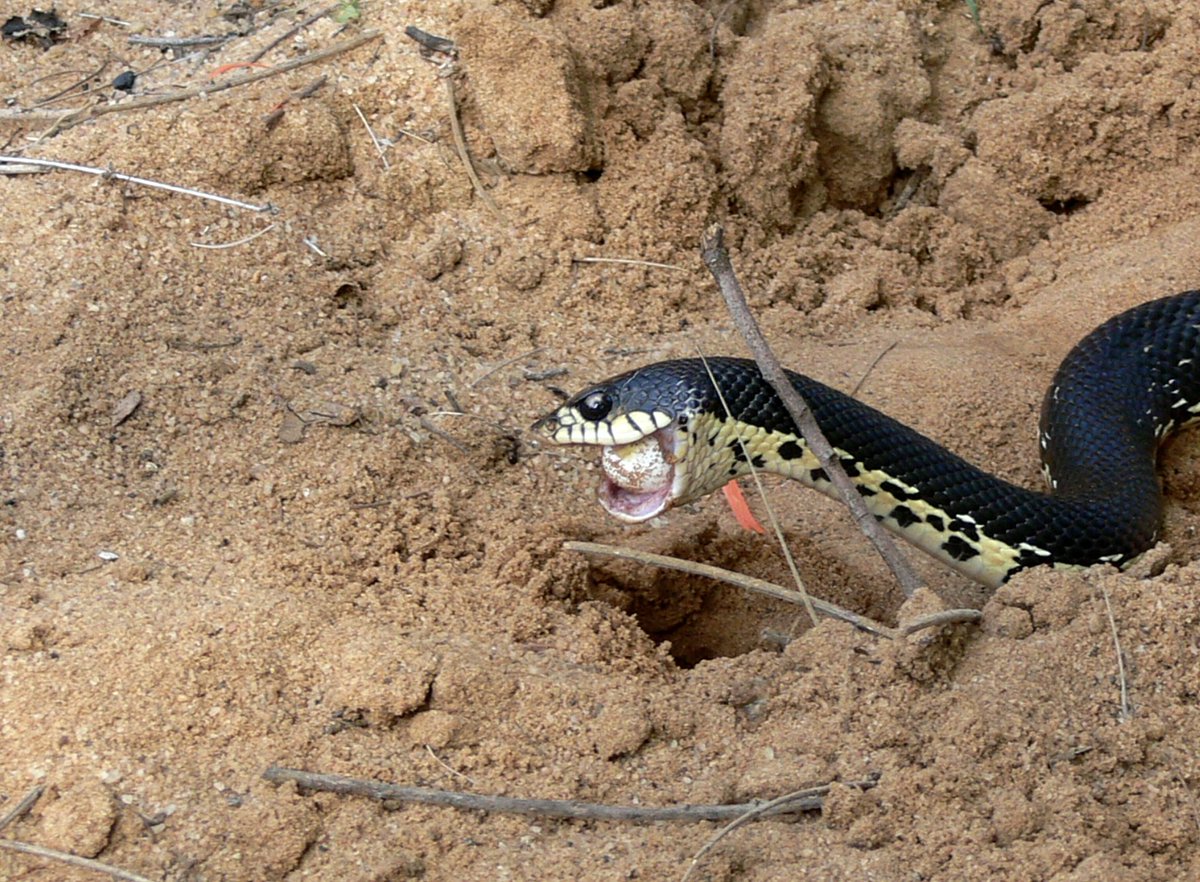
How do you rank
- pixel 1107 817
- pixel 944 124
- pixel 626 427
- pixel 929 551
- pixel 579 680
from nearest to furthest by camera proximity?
pixel 1107 817, pixel 579 680, pixel 626 427, pixel 929 551, pixel 944 124

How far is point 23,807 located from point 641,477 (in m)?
2.24

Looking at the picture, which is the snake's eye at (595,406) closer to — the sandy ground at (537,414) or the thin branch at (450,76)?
the sandy ground at (537,414)

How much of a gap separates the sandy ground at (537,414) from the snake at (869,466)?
38 cm

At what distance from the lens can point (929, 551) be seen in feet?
16.2

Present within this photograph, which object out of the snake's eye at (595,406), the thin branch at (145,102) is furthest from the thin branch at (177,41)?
the snake's eye at (595,406)

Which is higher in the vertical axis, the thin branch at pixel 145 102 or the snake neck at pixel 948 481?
the thin branch at pixel 145 102

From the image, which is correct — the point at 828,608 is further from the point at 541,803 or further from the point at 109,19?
the point at 109,19

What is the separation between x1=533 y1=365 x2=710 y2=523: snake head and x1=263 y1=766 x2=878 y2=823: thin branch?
1380mm

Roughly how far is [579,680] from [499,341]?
2262mm

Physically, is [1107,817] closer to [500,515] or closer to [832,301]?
[500,515]

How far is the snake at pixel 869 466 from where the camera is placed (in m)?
4.59

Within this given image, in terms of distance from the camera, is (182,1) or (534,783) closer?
(534,783)

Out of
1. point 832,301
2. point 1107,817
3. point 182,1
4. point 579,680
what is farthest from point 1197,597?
point 182,1

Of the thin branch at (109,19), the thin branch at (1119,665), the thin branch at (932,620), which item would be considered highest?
the thin branch at (109,19)
